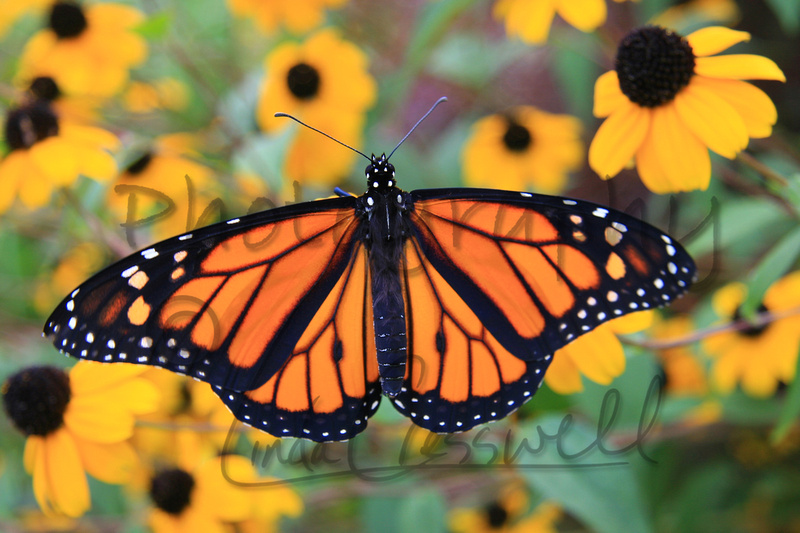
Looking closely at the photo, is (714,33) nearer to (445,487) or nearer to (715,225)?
A: (715,225)

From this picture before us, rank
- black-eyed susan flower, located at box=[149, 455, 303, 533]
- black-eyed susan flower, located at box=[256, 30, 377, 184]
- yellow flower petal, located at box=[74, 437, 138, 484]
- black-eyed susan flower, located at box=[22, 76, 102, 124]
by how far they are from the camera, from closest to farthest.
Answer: yellow flower petal, located at box=[74, 437, 138, 484], black-eyed susan flower, located at box=[149, 455, 303, 533], black-eyed susan flower, located at box=[22, 76, 102, 124], black-eyed susan flower, located at box=[256, 30, 377, 184]

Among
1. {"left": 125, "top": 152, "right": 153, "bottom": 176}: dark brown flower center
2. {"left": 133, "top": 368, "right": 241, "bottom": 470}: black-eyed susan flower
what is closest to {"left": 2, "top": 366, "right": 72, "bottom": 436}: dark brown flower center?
{"left": 133, "top": 368, "right": 241, "bottom": 470}: black-eyed susan flower

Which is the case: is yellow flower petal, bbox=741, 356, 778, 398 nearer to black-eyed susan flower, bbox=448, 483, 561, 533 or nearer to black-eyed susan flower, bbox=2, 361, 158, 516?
black-eyed susan flower, bbox=448, 483, 561, 533

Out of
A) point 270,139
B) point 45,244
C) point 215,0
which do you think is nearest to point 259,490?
point 270,139

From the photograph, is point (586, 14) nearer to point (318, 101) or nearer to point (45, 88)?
point (318, 101)

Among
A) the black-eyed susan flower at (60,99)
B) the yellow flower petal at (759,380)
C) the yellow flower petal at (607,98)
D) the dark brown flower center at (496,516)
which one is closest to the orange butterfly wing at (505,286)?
the yellow flower petal at (607,98)

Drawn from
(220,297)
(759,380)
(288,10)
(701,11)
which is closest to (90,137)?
(220,297)

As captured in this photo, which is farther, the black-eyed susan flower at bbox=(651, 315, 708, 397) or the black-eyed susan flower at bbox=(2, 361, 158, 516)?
the black-eyed susan flower at bbox=(651, 315, 708, 397)
